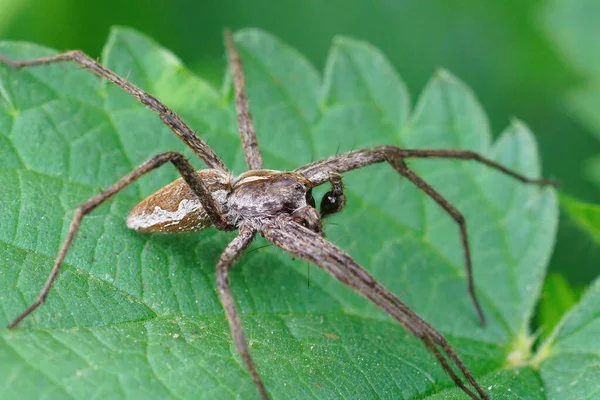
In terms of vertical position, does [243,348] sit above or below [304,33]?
below

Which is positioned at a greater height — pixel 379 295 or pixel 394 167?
pixel 394 167

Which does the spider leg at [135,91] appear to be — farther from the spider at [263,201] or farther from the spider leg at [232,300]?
the spider leg at [232,300]

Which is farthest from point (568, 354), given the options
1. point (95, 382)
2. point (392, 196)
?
point (95, 382)

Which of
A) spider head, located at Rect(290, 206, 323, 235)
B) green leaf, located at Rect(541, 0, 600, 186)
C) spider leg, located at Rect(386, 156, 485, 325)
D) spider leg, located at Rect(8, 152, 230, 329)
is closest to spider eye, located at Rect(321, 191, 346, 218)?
spider head, located at Rect(290, 206, 323, 235)

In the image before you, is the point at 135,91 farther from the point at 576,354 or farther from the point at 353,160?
the point at 576,354

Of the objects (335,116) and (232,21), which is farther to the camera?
(232,21)

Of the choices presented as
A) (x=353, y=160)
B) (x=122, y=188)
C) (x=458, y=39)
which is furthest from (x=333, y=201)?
(x=458, y=39)

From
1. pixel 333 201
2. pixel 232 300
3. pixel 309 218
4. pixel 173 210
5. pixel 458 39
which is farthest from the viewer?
pixel 458 39

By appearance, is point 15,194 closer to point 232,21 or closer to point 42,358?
point 42,358
